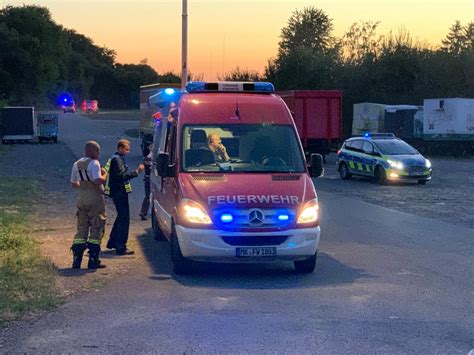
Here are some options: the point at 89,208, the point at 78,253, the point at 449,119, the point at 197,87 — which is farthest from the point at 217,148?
the point at 449,119

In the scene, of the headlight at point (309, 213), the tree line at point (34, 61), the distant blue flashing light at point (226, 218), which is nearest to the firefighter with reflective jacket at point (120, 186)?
the distant blue flashing light at point (226, 218)

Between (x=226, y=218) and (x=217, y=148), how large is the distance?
141cm

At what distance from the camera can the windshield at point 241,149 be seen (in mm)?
10438

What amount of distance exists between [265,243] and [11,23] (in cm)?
8434

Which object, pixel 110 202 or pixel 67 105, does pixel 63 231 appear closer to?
pixel 110 202

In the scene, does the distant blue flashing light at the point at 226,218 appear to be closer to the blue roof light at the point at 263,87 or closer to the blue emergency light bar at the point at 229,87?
the blue emergency light bar at the point at 229,87

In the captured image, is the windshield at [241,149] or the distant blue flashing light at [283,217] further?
the windshield at [241,149]

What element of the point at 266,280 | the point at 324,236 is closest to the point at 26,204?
the point at 324,236

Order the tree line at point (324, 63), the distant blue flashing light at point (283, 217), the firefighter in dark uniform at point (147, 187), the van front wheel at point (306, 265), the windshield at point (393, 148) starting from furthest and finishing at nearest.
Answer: the tree line at point (324, 63) < the windshield at point (393, 148) < the firefighter in dark uniform at point (147, 187) < the van front wheel at point (306, 265) < the distant blue flashing light at point (283, 217)

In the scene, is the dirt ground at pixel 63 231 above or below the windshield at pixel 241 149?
below

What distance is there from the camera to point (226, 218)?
950 cm

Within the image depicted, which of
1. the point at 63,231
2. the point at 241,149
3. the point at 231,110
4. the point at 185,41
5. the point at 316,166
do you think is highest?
the point at 185,41

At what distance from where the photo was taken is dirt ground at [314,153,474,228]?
1817 cm

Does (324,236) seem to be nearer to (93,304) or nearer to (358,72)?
(93,304)
